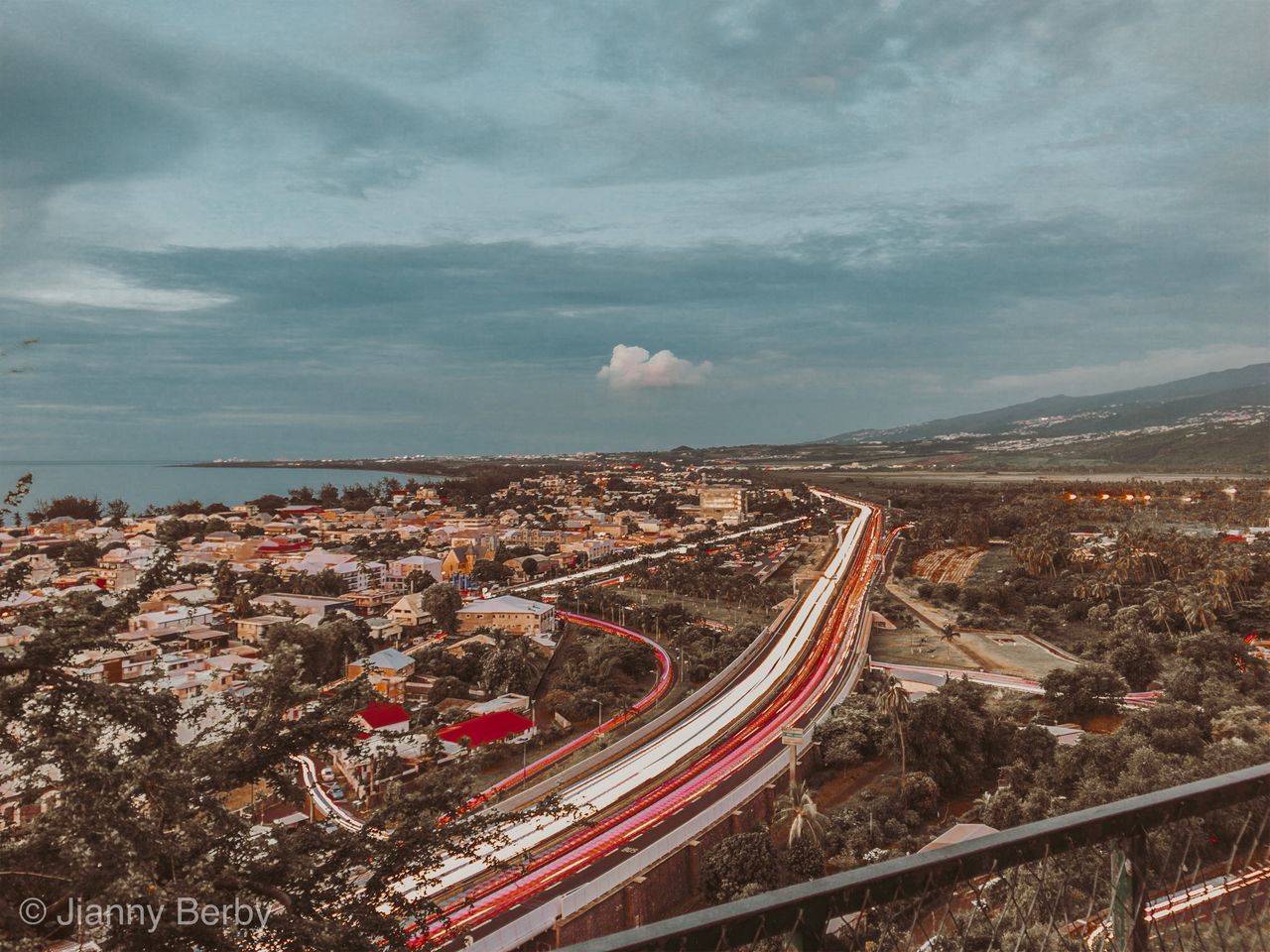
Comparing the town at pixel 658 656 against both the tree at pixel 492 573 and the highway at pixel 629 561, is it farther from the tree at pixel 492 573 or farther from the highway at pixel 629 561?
the highway at pixel 629 561

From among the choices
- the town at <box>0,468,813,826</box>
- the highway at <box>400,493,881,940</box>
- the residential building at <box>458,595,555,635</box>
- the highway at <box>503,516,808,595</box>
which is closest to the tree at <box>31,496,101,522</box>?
the town at <box>0,468,813,826</box>

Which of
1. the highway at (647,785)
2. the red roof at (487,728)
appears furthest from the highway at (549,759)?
the red roof at (487,728)

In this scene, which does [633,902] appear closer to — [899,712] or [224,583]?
[899,712]

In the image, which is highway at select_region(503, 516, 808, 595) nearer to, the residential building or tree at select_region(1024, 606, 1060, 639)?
the residential building

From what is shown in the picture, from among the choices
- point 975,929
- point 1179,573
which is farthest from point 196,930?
point 1179,573

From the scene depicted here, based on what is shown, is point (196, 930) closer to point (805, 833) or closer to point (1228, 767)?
point (805, 833)
